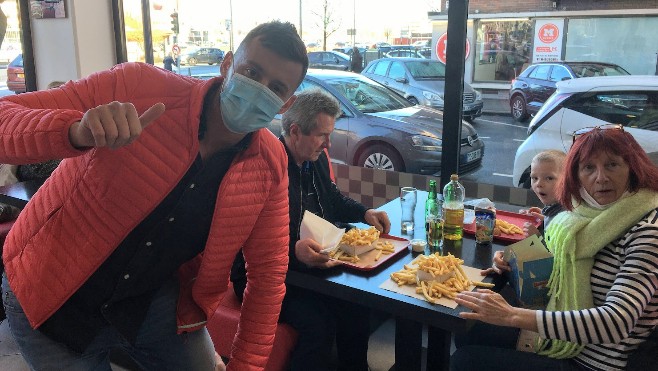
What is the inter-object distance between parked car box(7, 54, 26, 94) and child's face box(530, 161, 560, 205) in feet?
14.4

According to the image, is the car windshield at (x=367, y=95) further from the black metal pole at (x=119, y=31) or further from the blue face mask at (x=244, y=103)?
the blue face mask at (x=244, y=103)

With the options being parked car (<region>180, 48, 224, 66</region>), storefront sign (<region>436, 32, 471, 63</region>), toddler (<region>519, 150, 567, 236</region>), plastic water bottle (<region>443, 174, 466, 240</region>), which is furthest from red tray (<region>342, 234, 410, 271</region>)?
parked car (<region>180, 48, 224, 66</region>)

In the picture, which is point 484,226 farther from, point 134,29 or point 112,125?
point 134,29

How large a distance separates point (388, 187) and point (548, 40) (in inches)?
51.6

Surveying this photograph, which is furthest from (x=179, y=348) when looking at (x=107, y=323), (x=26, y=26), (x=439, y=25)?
(x=26, y=26)

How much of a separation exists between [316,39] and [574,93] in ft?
5.80

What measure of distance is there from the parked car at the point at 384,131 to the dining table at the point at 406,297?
1.17 m

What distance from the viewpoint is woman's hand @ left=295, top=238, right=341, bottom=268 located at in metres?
1.82

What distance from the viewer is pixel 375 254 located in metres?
1.95

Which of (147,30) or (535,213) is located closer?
(535,213)

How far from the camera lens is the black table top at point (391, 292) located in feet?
5.00

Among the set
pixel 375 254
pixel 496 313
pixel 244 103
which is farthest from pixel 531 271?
pixel 244 103

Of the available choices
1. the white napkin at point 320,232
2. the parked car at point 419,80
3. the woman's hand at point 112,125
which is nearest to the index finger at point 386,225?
the white napkin at point 320,232

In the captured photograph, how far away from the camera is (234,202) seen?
1.22 metres
